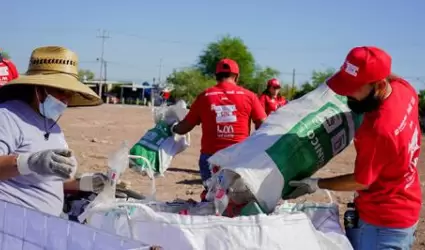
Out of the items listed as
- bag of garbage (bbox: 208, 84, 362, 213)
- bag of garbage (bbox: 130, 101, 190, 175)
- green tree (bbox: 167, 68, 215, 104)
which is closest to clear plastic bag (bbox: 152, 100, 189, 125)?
bag of garbage (bbox: 130, 101, 190, 175)

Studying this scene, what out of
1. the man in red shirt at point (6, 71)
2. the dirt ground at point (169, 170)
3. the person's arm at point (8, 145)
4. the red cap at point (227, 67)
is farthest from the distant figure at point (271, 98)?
the person's arm at point (8, 145)

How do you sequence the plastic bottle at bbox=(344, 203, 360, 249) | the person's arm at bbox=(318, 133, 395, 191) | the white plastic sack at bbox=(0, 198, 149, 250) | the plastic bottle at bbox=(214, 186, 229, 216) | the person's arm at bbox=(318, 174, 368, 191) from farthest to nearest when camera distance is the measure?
1. the plastic bottle at bbox=(344, 203, 360, 249)
2. the plastic bottle at bbox=(214, 186, 229, 216)
3. the person's arm at bbox=(318, 174, 368, 191)
4. the person's arm at bbox=(318, 133, 395, 191)
5. the white plastic sack at bbox=(0, 198, 149, 250)

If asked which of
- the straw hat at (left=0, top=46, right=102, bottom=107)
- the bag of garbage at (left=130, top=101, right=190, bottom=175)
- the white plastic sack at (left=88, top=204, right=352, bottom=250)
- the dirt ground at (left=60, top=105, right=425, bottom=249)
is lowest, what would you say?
the dirt ground at (left=60, top=105, right=425, bottom=249)

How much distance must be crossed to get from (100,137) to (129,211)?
13370 millimetres

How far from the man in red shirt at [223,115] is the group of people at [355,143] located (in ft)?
7.42

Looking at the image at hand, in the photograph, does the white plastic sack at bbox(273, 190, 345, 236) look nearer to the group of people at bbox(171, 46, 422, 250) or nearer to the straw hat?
the group of people at bbox(171, 46, 422, 250)

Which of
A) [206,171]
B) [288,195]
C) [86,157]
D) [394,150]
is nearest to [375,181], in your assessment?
[394,150]

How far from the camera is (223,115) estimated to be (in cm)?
535

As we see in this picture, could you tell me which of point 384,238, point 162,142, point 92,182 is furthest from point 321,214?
point 162,142

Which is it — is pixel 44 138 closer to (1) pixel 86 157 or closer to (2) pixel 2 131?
(2) pixel 2 131

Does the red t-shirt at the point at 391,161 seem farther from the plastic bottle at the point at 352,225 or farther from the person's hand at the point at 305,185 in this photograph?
the person's hand at the point at 305,185

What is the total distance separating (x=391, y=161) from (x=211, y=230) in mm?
835

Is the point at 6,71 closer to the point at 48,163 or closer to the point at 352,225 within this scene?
the point at 48,163

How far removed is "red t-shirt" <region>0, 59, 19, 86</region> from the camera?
17.4 ft
